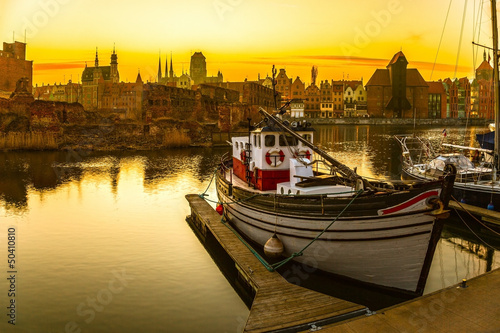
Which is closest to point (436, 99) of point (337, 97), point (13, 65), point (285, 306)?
point (337, 97)

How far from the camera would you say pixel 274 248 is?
12852mm

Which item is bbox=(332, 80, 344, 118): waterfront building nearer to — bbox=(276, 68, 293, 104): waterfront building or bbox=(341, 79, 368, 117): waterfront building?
bbox=(341, 79, 368, 117): waterfront building

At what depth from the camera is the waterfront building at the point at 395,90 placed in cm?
13425

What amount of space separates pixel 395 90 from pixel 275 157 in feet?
428

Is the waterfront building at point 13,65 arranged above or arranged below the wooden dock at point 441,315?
above

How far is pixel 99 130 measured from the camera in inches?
2511

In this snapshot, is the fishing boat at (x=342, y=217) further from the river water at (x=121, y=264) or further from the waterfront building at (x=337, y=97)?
the waterfront building at (x=337, y=97)

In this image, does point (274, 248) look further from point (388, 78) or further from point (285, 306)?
point (388, 78)

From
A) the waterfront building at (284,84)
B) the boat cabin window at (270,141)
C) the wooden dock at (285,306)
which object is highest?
the waterfront building at (284,84)

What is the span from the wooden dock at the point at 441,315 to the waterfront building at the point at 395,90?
13261 centimetres

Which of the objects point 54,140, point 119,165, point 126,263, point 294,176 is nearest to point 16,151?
point 54,140

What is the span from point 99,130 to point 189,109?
20324 mm

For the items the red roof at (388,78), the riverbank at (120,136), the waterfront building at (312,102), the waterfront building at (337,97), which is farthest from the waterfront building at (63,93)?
the red roof at (388,78)

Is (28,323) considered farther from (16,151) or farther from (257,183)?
(16,151)
